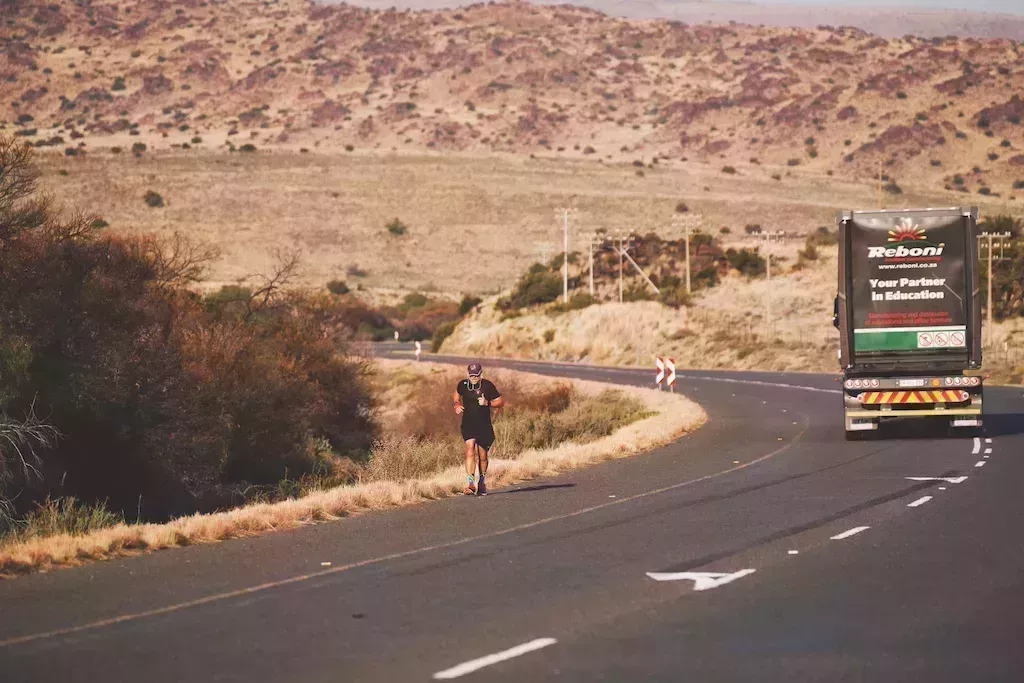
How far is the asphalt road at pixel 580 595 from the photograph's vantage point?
8.32 metres

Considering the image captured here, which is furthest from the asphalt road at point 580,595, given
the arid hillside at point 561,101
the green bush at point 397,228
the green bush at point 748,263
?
the arid hillside at point 561,101

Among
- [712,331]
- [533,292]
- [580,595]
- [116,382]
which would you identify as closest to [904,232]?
[116,382]

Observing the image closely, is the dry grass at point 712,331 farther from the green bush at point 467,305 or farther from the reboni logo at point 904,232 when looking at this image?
the reboni logo at point 904,232

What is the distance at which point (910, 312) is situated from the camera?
87.3ft

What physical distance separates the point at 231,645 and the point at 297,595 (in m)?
1.96

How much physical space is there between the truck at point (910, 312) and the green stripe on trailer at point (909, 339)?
2 cm

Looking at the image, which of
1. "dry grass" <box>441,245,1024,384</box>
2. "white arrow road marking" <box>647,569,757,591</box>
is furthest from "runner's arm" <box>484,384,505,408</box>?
"dry grass" <box>441,245,1024,384</box>

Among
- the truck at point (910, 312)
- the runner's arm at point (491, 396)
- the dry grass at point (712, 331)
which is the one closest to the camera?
the runner's arm at point (491, 396)

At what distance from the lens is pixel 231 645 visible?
8938 mm

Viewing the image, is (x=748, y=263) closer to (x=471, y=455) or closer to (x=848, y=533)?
(x=471, y=455)

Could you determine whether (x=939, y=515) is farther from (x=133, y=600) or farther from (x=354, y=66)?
(x=354, y=66)

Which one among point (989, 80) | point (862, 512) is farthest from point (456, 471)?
point (989, 80)

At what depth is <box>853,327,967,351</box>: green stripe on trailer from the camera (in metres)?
26.5

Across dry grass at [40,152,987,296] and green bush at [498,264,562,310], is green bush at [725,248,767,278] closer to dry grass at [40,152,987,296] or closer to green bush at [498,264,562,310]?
green bush at [498,264,562,310]
